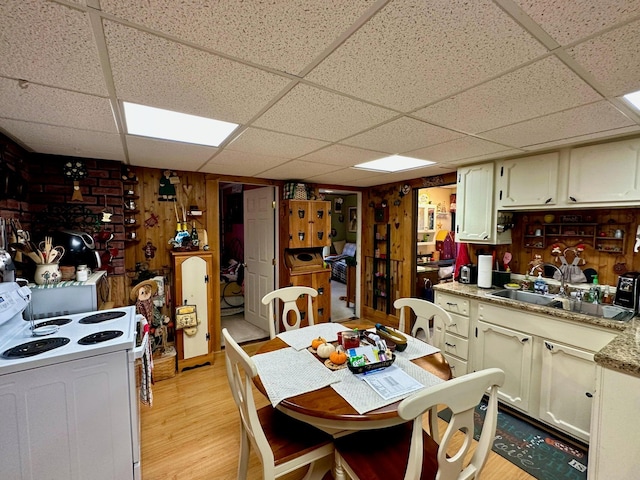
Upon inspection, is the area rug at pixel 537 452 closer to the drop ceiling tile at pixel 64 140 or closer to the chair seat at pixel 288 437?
the chair seat at pixel 288 437

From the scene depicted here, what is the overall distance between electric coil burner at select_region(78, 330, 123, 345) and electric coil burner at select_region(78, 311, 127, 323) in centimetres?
26

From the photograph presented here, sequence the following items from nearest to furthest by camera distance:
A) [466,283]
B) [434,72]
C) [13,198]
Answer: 1. [434,72]
2. [13,198]
3. [466,283]

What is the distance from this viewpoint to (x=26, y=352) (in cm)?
142

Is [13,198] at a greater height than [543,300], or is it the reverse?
[13,198]

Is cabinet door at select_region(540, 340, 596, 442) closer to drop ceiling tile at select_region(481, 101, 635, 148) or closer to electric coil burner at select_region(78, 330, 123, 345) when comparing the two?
drop ceiling tile at select_region(481, 101, 635, 148)

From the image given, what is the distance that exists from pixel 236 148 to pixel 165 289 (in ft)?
6.34

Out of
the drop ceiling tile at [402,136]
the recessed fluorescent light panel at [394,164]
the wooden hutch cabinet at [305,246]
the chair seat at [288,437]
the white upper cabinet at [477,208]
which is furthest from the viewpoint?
the wooden hutch cabinet at [305,246]

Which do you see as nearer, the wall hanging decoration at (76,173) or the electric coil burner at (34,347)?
the electric coil burner at (34,347)

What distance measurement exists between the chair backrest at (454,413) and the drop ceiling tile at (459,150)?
5.37 ft

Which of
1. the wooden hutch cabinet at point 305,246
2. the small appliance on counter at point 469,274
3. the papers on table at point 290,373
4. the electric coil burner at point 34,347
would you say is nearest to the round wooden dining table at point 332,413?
the papers on table at point 290,373

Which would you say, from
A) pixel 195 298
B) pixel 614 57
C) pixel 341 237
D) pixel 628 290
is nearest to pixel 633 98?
pixel 614 57

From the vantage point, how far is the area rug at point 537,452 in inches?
72.7

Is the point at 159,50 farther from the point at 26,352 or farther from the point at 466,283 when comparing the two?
the point at 466,283

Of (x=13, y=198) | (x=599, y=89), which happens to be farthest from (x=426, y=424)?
(x=13, y=198)
